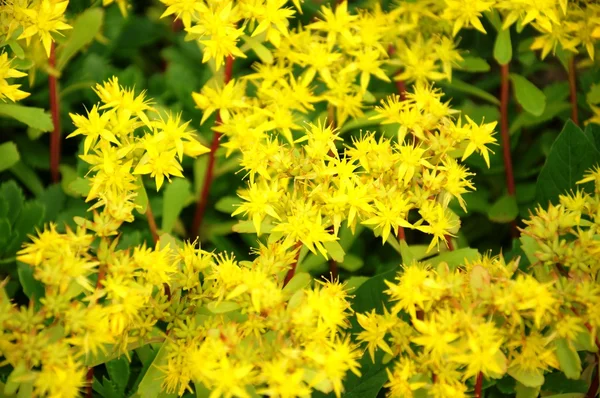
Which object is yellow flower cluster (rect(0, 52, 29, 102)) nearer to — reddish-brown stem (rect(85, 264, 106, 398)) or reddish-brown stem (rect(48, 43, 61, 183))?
reddish-brown stem (rect(48, 43, 61, 183))

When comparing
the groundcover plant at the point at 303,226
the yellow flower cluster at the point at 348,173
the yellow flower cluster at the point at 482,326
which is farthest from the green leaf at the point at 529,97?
the yellow flower cluster at the point at 482,326

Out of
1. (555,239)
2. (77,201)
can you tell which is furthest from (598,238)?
(77,201)

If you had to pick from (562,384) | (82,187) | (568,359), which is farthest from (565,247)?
(82,187)

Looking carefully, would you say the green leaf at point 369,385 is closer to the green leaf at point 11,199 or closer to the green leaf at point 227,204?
the green leaf at point 227,204

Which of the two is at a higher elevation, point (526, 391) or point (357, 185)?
point (357, 185)

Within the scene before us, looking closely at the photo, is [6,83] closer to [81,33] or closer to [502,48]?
[81,33]

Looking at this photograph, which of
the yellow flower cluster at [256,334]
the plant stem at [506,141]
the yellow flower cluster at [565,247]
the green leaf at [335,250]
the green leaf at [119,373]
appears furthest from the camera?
the plant stem at [506,141]

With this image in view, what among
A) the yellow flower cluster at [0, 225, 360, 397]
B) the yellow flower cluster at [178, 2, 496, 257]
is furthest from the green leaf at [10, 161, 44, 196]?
the yellow flower cluster at [0, 225, 360, 397]
